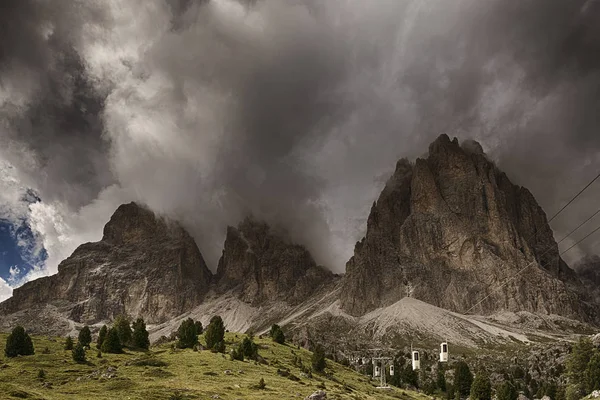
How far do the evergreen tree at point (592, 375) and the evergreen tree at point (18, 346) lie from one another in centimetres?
10841

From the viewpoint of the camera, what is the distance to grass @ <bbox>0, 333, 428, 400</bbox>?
60.1 meters

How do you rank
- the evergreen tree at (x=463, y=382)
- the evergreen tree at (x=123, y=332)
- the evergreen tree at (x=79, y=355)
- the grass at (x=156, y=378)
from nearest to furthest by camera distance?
the grass at (x=156, y=378)
the evergreen tree at (x=79, y=355)
the evergreen tree at (x=123, y=332)
the evergreen tree at (x=463, y=382)

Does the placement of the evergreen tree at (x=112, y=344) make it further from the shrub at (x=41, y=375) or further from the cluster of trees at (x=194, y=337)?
the shrub at (x=41, y=375)

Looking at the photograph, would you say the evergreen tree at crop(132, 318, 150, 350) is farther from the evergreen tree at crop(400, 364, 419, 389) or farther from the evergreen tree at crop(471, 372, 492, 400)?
the evergreen tree at crop(400, 364, 419, 389)

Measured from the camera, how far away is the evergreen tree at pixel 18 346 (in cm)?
8694

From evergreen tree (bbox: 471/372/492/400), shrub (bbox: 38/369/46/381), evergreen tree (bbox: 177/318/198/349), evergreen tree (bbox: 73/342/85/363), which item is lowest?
shrub (bbox: 38/369/46/381)

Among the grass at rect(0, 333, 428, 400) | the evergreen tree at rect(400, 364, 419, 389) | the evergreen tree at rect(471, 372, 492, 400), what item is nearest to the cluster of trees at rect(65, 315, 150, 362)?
the grass at rect(0, 333, 428, 400)

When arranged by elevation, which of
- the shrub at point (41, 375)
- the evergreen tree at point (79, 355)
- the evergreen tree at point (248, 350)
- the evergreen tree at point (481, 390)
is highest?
the evergreen tree at point (248, 350)

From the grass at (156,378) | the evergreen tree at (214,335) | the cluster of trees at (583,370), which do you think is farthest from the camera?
the evergreen tree at (214,335)

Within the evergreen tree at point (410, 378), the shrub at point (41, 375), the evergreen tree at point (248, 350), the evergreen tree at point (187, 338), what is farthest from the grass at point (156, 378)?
the evergreen tree at point (410, 378)

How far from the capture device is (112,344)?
98875 mm

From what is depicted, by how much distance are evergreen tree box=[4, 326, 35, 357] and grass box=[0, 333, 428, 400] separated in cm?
165

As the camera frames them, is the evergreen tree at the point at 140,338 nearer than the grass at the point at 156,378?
No

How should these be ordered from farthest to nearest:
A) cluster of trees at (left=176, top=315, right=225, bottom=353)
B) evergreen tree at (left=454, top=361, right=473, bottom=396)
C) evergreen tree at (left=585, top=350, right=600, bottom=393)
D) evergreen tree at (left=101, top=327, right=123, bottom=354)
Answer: evergreen tree at (left=454, top=361, right=473, bottom=396) → cluster of trees at (left=176, top=315, right=225, bottom=353) → evergreen tree at (left=585, top=350, right=600, bottom=393) → evergreen tree at (left=101, top=327, right=123, bottom=354)
